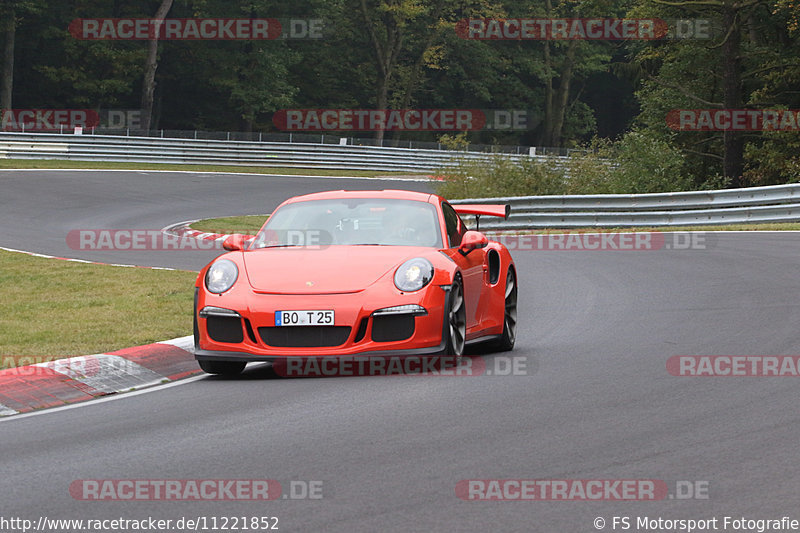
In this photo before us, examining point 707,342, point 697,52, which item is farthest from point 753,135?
point 707,342

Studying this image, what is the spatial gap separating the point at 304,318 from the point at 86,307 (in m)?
4.65

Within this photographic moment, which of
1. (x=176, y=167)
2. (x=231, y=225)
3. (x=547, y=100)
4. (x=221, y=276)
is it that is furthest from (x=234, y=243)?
(x=547, y=100)

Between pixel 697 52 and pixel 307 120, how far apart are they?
3699cm

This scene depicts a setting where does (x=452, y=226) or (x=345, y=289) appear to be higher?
(x=452, y=226)

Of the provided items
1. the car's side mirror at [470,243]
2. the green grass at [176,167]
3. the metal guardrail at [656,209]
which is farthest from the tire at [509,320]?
the green grass at [176,167]

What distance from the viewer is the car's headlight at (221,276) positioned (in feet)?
28.5

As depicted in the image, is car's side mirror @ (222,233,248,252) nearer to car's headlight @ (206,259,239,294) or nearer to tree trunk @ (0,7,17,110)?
car's headlight @ (206,259,239,294)

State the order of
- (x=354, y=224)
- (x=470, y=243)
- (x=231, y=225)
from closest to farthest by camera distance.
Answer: (x=470, y=243), (x=354, y=224), (x=231, y=225)

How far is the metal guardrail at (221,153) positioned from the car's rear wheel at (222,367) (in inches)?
1434

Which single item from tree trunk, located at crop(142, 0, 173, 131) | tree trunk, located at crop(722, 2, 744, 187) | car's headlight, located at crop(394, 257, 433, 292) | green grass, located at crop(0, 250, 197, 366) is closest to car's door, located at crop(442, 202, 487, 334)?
car's headlight, located at crop(394, 257, 433, 292)

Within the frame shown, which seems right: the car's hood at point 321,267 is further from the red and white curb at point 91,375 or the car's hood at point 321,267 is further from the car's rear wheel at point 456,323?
the red and white curb at point 91,375

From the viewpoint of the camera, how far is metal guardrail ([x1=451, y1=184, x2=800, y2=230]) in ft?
78.6

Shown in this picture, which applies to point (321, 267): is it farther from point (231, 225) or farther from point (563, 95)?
point (563, 95)

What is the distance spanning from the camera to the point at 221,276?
877 cm
